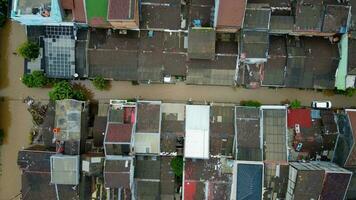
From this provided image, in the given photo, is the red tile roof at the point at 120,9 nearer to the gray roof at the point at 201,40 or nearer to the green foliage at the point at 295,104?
the gray roof at the point at 201,40

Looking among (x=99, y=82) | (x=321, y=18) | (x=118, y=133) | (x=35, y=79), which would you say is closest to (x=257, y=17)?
(x=321, y=18)

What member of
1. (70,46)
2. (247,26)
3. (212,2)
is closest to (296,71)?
(247,26)

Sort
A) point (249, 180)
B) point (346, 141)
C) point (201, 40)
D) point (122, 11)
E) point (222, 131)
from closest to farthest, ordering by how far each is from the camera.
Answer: point (122, 11) → point (249, 180) → point (346, 141) → point (201, 40) → point (222, 131)

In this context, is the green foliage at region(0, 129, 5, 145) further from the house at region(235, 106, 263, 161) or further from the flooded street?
the house at region(235, 106, 263, 161)

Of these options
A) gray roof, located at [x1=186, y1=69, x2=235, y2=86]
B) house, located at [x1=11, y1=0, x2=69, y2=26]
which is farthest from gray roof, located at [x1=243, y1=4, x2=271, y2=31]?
house, located at [x1=11, y1=0, x2=69, y2=26]

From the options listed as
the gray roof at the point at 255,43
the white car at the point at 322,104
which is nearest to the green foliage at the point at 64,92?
the gray roof at the point at 255,43

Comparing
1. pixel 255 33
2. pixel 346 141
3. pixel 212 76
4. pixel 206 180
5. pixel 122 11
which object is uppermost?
pixel 122 11

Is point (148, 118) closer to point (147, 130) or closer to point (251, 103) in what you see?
point (147, 130)

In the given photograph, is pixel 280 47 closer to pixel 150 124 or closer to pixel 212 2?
pixel 212 2
